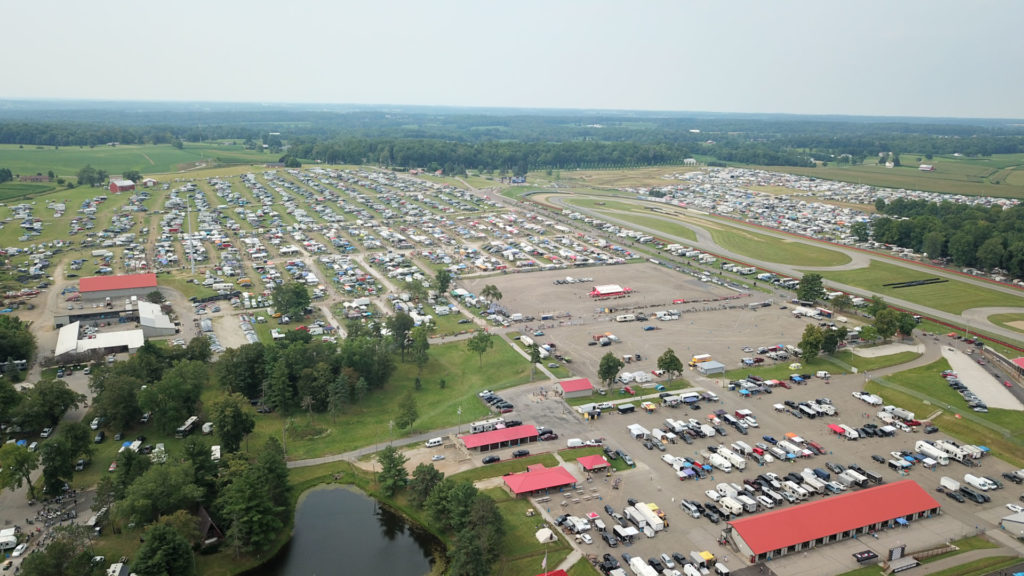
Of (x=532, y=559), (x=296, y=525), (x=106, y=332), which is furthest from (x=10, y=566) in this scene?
(x=106, y=332)

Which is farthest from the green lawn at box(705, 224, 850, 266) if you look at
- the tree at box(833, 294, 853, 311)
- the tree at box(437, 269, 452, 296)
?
the tree at box(437, 269, 452, 296)

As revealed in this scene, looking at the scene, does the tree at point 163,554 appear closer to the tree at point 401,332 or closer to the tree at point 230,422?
the tree at point 230,422

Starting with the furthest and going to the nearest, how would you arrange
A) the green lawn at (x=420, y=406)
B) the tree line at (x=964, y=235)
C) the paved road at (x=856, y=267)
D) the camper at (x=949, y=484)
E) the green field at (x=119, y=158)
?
the green field at (x=119, y=158) < the tree line at (x=964, y=235) < the paved road at (x=856, y=267) < the green lawn at (x=420, y=406) < the camper at (x=949, y=484)

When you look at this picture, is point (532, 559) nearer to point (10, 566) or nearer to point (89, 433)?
point (10, 566)

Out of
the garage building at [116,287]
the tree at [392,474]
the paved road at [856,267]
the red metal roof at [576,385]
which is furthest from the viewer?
the paved road at [856,267]

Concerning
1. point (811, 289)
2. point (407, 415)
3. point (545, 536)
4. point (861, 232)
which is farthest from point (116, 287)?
point (861, 232)

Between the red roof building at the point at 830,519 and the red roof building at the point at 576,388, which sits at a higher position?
the red roof building at the point at 830,519

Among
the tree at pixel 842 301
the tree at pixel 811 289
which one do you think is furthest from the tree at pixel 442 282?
the tree at pixel 842 301
